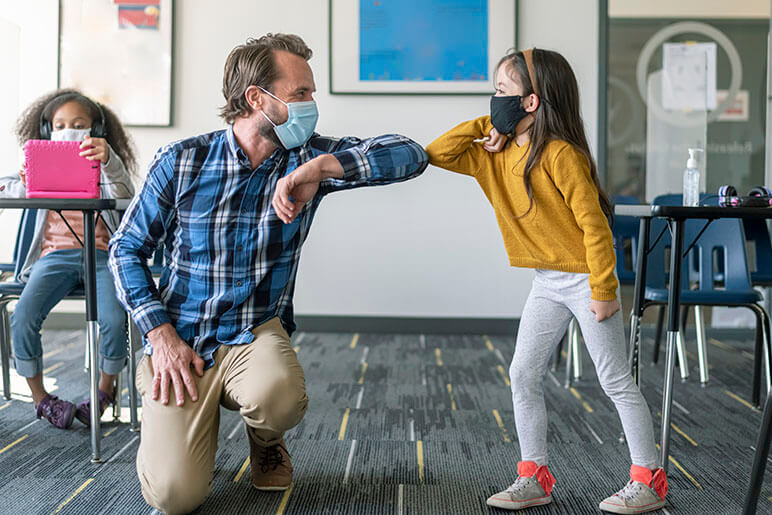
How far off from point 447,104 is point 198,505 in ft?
9.33

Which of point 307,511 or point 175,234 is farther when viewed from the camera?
point 175,234

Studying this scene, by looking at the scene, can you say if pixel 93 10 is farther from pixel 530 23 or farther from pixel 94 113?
pixel 530 23

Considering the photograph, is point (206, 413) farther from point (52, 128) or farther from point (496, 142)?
point (52, 128)

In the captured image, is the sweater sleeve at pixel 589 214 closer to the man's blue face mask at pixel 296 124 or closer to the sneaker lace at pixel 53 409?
the man's blue face mask at pixel 296 124

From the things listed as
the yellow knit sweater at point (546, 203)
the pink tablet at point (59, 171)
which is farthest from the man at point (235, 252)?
the pink tablet at point (59, 171)

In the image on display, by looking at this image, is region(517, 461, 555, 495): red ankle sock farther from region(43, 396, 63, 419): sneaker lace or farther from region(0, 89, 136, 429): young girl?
region(43, 396, 63, 419): sneaker lace

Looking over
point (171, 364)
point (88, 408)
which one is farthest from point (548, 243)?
point (88, 408)

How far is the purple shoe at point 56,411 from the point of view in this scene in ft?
7.36

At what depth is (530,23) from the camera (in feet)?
12.9

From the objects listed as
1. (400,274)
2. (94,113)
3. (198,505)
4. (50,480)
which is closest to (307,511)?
(198,505)

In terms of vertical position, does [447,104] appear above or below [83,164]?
above

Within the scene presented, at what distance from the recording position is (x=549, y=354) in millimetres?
1674

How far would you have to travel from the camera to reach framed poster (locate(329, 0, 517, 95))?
3.91 m

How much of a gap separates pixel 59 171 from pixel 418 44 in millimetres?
2378
